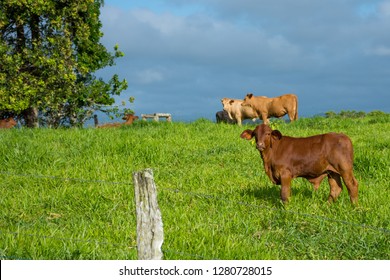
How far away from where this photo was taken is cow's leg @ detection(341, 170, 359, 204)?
8.04 metres

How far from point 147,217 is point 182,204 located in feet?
14.8

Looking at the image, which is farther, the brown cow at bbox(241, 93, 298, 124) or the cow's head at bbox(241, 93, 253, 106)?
the cow's head at bbox(241, 93, 253, 106)

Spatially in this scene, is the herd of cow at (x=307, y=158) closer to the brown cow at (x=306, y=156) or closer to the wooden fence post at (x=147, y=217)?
the brown cow at (x=306, y=156)

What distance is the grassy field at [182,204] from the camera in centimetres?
646

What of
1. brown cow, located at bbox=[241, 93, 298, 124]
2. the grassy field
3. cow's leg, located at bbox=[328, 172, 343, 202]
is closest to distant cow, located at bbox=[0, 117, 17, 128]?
the grassy field

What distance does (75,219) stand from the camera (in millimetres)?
8312

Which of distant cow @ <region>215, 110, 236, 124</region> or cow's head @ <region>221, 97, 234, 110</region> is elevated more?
cow's head @ <region>221, 97, 234, 110</region>

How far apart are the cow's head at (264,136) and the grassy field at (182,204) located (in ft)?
3.19

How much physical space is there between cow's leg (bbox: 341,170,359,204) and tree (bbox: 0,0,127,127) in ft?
57.1

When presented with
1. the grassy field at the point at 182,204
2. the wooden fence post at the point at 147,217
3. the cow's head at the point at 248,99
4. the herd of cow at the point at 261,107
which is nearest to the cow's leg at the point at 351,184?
the grassy field at the point at 182,204

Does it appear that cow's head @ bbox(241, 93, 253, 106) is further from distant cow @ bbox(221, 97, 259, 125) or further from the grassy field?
the grassy field

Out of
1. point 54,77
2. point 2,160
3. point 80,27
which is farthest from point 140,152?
point 80,27

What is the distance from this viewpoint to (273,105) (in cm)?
2578

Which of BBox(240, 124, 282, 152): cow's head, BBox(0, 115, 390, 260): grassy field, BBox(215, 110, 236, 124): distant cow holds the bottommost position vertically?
BBox(0, 115, 390, 260): grassy field
